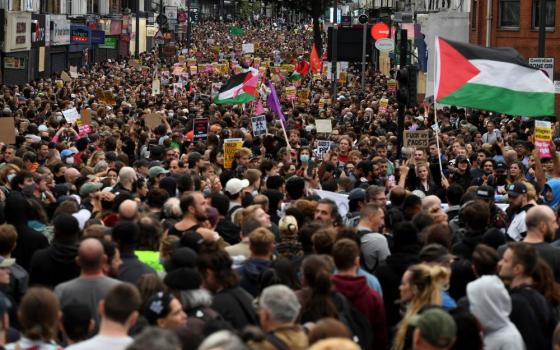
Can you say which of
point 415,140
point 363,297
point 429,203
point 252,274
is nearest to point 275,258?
point 252,274

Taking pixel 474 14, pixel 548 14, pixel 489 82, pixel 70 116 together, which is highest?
pixel 474 14

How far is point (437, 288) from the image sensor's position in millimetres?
8188

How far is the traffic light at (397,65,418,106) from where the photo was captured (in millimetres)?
21078

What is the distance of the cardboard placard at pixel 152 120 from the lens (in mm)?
25483

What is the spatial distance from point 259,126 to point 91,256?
15716mm

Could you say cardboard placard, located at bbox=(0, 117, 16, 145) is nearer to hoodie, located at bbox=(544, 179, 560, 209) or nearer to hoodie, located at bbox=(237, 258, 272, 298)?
hoodie, located at bbox=(544, 179, 560, 209)

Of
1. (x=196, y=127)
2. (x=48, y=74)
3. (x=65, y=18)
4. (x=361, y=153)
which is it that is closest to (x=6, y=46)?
(x=48, y=74)

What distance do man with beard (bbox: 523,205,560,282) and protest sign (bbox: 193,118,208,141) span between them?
1357 centimetres

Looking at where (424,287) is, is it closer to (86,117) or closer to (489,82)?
(489,82)

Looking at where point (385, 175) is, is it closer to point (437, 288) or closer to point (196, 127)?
point (196, 127)

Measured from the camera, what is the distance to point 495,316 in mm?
7938

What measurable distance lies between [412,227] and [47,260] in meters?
2.80

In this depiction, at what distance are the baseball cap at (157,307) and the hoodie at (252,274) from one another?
1730 mm

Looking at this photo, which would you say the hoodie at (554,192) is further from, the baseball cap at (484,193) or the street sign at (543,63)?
the street sign at (543,63)
